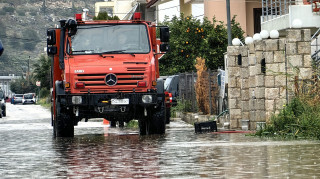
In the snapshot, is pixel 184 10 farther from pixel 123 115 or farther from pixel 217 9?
pixel 123 115

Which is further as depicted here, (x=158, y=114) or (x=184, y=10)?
(x=184, y=10)

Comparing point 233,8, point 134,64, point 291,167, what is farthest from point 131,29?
point 233,8

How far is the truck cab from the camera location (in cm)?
2108

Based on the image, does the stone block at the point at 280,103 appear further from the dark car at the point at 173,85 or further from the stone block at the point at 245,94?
the dark car at the point at 173,85

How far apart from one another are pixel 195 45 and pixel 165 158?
109ft

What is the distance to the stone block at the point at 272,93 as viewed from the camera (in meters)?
21.5

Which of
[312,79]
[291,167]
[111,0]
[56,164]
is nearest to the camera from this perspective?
[291,167]

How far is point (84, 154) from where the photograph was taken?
15617 millimetres

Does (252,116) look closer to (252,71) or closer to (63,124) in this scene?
(252,71)

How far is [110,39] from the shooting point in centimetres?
2191

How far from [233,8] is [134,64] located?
2972cm

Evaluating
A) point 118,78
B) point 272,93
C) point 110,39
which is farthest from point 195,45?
point 118,78

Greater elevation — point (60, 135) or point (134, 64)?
point (134, 64)

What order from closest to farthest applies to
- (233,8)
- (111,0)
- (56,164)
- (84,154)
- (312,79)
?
(56,164) → (84,154) → (312,79) → (233,8) → (111,0)
